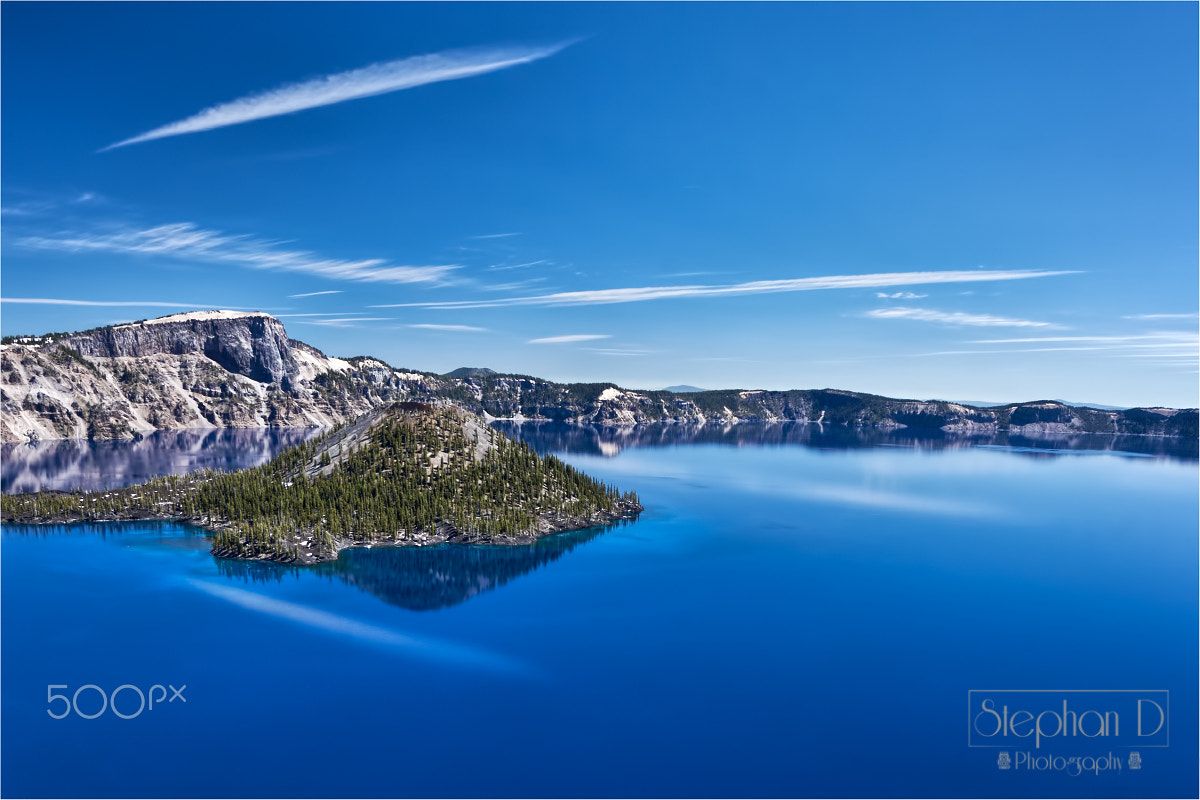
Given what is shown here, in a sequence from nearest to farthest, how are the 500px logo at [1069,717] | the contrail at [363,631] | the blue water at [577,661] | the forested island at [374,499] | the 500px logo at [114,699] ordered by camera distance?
1. the blue water at [577,661]
2. the 500px logo at [1069,717]
3. the 500px logo at [114,699]
4. the contrail at [363,631]
5. the forested island at [374,499]

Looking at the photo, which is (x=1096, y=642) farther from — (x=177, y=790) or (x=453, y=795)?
(x=177, y=790)

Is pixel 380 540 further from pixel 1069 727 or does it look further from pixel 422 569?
pixel 1069 727

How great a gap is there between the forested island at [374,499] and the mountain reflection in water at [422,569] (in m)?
2.52

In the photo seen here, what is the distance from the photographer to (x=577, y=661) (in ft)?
186

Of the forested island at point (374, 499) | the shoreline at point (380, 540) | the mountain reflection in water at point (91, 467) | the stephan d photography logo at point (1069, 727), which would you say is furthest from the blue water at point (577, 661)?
the mountain reflection in water at point (91, 467)

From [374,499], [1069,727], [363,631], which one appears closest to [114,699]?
[363,631]

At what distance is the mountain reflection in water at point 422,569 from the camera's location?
7456 cm

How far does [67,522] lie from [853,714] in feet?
423

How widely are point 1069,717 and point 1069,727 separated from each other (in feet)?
4.53

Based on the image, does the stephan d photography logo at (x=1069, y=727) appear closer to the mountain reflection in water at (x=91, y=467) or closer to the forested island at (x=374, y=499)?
the forested island at (x=374, y=499)

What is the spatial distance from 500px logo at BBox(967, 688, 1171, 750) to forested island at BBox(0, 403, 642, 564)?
2603 inches

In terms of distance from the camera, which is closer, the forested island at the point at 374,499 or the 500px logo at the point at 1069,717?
the 500px logo at the point at 1069,717

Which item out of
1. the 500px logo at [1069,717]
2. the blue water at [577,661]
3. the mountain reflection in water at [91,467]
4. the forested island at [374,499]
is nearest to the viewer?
the blue water at [577,661]

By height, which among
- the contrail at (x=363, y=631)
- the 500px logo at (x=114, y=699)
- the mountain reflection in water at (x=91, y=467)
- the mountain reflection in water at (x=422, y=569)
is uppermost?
the mountain reflection in water at (x=91, y=467)
